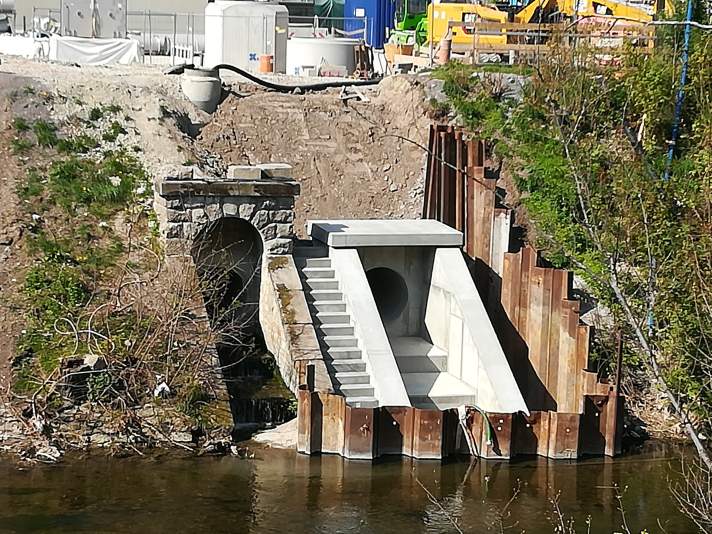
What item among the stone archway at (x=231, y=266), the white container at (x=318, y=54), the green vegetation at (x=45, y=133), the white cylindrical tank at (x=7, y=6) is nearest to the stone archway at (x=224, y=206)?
the stone archway at (x=231, y=266)

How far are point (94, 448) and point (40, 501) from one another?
189 cm

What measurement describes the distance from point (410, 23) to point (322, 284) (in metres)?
28.1

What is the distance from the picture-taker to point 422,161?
3188cm

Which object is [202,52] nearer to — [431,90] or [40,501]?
[431,90]

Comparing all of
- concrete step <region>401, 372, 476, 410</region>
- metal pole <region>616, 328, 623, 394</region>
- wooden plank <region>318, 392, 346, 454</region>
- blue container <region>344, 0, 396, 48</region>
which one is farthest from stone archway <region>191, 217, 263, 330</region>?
blue container <region>344, 0, 396, 48</region>

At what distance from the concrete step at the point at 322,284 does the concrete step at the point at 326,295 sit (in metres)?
0.14

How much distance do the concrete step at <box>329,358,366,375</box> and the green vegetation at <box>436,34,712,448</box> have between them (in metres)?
3.82

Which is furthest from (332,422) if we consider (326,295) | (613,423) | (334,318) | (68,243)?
(68,243)

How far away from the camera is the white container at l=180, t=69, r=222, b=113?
106ft

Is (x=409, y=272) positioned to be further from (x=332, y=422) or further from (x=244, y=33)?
(x=244, y=33)

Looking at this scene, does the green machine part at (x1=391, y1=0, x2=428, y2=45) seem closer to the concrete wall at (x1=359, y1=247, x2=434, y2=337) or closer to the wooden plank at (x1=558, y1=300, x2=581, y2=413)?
the concrete wall at (x1=359, y1=247, x2=434, y2=337)

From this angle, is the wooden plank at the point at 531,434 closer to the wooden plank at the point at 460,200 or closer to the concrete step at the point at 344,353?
the concrete step at the point at 344,353

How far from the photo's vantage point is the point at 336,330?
2345 centimetres

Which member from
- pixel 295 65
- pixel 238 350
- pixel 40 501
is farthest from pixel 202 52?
pixel 40 501
